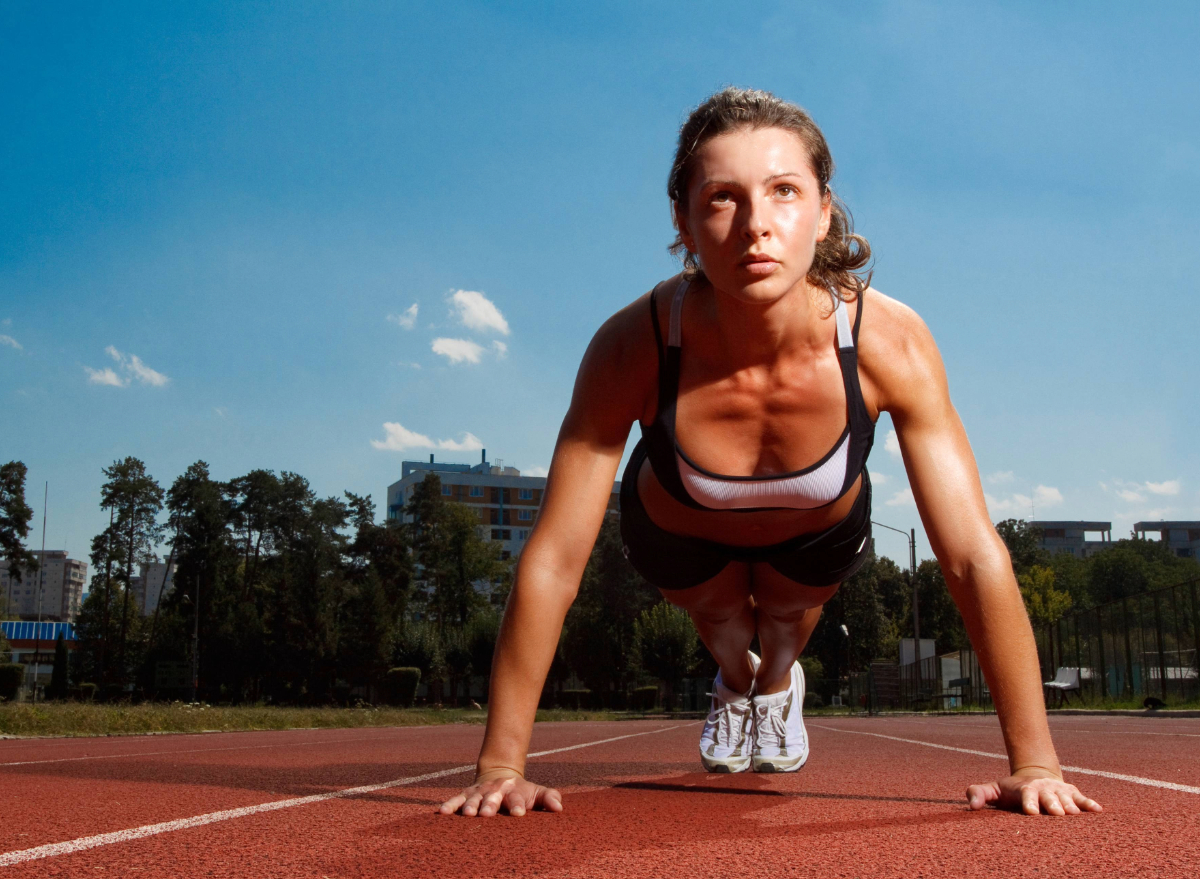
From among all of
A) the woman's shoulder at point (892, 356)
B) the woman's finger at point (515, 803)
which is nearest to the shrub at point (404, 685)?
the woman's finger at point (515, 803)

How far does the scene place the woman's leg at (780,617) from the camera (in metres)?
3.83

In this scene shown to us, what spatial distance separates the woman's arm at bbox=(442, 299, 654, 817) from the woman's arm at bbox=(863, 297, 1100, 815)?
28.1 inches

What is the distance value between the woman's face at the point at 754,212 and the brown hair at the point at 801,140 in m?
0.05

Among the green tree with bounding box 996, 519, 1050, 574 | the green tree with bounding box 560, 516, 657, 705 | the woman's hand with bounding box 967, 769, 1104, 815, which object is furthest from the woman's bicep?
the green tree with bounding box 996, 519, 1050, 574

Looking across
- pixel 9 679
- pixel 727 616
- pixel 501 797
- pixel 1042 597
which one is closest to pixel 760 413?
pixel 501 797

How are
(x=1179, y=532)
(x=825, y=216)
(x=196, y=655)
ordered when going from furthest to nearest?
(x=1179, y=532) < (x=196, y=655) < (x=825, y=216)

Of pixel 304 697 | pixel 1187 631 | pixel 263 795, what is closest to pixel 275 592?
pixel 304 697

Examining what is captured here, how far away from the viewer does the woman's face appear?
245cm

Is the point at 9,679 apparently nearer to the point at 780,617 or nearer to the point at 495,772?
the point at 780,617

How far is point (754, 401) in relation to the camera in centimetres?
281

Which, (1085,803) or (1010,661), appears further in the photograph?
(1010,661)

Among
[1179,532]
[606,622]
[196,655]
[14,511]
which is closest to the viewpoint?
[14,511]

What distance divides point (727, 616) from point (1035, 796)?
1.78 m

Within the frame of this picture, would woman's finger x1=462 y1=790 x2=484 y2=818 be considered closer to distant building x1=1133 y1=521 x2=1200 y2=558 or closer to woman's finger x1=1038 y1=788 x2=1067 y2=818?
woman's finger x1=1038 y1=788 x2=1067 y2=818
